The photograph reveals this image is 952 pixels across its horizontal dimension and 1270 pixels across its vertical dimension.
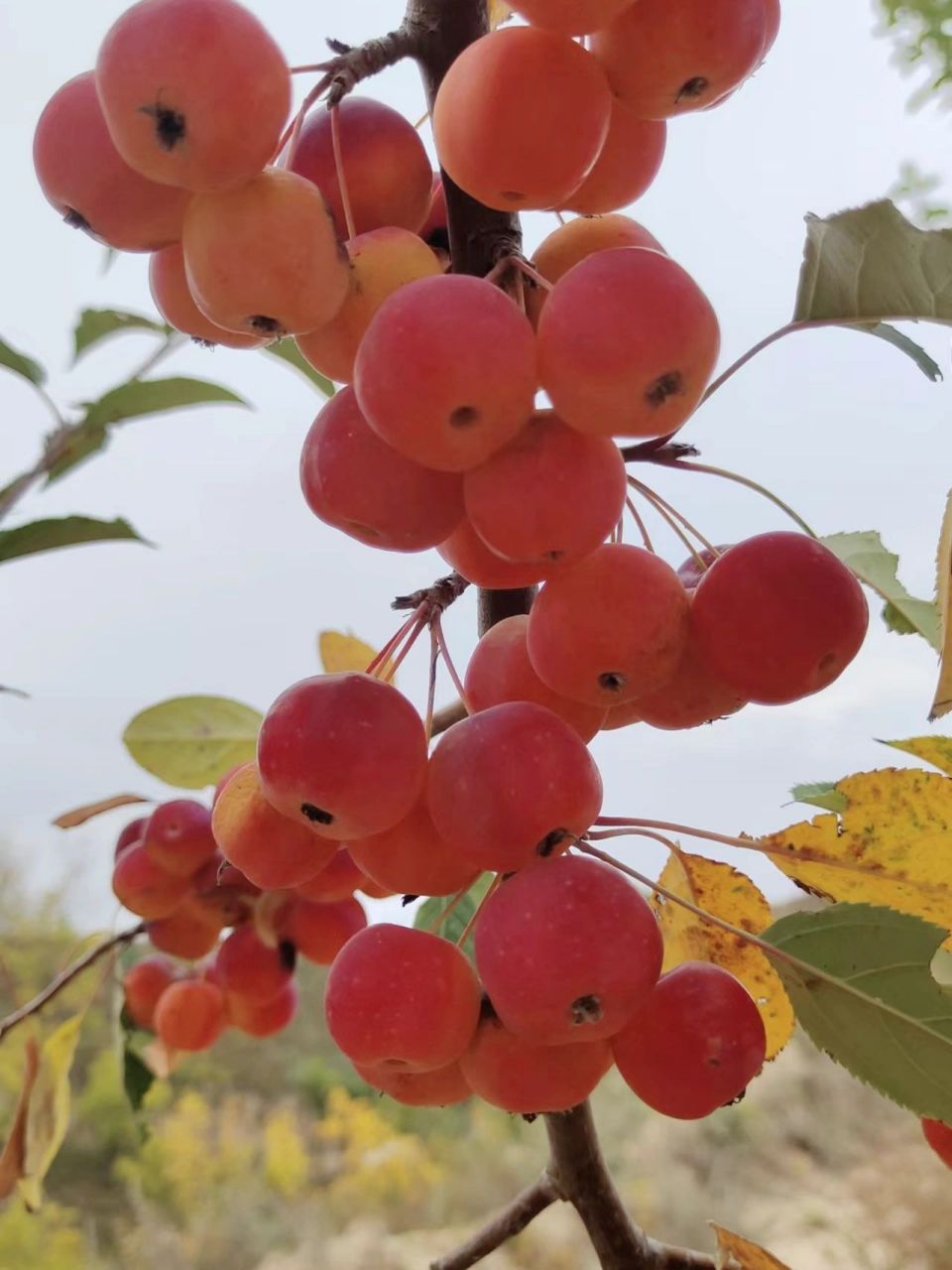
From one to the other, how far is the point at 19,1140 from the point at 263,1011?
0.20 metres

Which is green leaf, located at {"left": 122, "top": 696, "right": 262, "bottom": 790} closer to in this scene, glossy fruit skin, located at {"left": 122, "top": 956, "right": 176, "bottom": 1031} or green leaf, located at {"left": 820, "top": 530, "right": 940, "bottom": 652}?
glossy fruit skin, located at {"left": 122, "top": 956, "right": 176, "bottom": 1031}

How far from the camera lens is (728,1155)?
177cm

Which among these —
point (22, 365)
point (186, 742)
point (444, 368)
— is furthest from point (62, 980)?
point (444, 368)

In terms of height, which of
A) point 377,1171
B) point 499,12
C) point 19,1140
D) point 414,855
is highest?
point 499,12

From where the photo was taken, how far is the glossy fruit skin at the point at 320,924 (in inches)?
27.2

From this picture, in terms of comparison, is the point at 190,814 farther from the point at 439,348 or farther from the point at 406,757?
→ the point at 439,348

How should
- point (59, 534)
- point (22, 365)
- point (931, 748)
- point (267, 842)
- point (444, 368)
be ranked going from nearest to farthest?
1. point (444, 368)
2. point (267, 842)
3. point (931, 748)
4. point (59, 534)
5. point (22, 365)

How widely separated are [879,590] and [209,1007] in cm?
62

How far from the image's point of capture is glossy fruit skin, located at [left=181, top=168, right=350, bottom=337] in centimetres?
31

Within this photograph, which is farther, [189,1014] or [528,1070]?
[189,1014]

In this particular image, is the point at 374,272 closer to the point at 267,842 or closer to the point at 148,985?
the point at 267,842

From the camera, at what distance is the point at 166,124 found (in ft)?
0.97

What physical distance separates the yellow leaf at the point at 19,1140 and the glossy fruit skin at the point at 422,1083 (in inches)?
20.2

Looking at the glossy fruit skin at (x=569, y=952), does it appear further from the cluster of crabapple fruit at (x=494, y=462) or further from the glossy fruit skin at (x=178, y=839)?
the glossy fruit skin at (x=178, y=839)
